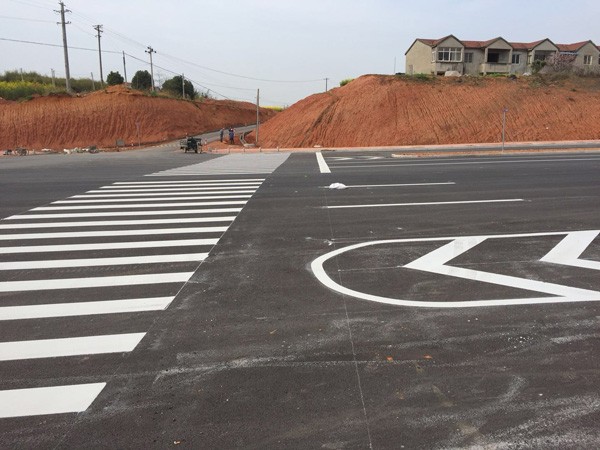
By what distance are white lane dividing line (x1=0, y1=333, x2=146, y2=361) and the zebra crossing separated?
0.4 inches

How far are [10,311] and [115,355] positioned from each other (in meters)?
2.17

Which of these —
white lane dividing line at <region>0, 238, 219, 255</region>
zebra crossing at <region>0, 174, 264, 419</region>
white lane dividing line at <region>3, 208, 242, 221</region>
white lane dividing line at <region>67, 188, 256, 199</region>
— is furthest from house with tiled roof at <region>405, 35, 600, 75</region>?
white lane dividing line at <region>0, 238, 219, 255</region>

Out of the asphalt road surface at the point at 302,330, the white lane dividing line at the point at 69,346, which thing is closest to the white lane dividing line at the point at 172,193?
the asphalt road surface at the point at 302,330

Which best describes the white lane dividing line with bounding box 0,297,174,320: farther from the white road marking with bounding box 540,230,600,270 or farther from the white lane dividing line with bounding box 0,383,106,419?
the white road marking with bounding box 540,230,600,270

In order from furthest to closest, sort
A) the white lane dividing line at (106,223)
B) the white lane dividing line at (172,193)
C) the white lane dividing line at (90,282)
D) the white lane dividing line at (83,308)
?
the white lane dividing line at (172,193) → the white lane dividing line at (106,223) → the white lane dividing line at (90,282) → the white lane dividing line at (83,308)

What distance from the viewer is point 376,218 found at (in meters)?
10.6

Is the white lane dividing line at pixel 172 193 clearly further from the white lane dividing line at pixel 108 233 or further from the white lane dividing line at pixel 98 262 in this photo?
the white lane dividing line at pixel 98 262

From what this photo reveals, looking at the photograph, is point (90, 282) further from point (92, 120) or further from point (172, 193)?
point (92, 120)

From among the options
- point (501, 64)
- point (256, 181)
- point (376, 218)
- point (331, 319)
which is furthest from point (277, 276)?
point (501, 64)

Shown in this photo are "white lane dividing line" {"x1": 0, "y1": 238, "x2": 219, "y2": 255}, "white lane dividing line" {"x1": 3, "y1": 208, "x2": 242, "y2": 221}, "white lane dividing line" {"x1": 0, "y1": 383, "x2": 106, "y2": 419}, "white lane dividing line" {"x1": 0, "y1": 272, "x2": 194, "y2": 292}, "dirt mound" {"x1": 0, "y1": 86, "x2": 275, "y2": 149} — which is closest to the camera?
"white lane dividing line" {"x1": 0, "y1": 383, "x2": 106, "y2": 419}

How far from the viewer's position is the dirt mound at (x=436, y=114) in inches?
1774

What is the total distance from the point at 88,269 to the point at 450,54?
211ft

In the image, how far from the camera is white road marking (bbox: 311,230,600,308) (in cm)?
562

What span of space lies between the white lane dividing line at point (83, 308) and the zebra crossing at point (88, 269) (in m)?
0.01
